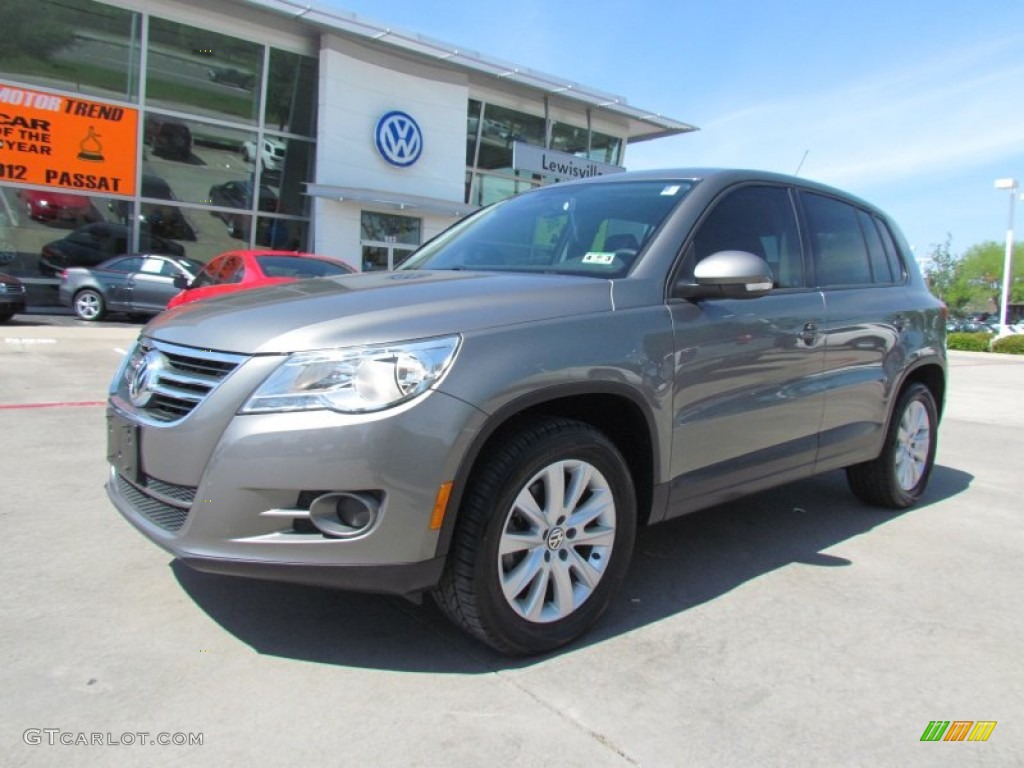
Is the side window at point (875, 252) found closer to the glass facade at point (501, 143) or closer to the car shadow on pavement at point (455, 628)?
the car shadow on pavement at point (455, 628)

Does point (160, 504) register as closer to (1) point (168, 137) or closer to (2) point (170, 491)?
(2) point (170, 491)

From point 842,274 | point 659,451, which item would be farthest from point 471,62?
point 659,451

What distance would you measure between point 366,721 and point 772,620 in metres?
1.65

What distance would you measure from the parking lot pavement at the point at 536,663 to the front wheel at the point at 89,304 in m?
11.9

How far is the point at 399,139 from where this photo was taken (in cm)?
2034

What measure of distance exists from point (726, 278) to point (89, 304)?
48.2ft

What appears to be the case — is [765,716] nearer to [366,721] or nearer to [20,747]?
[366,721]

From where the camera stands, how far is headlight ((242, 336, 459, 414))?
2.36 meters

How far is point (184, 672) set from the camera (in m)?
2.51

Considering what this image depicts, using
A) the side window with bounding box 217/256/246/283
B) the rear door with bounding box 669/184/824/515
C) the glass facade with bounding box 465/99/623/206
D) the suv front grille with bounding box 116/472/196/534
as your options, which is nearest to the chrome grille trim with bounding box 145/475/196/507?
the suv front grille with bounding box 116/472/196/534

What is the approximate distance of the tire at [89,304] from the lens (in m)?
14.8

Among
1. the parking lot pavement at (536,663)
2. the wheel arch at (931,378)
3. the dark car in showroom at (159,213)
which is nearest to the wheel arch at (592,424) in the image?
the parking lot pavement at (536,663)

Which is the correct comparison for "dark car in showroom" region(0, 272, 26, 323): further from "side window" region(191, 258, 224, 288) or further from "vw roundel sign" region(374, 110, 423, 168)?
"vw roundel sign" region(374, 110, 423, 168)

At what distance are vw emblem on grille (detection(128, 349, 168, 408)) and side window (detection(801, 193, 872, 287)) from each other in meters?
3.03
